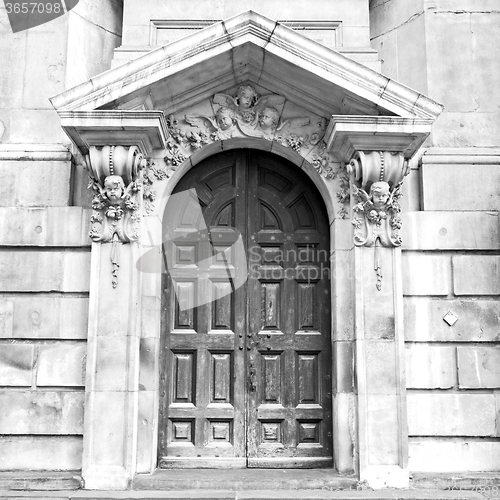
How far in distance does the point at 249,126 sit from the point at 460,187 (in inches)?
105

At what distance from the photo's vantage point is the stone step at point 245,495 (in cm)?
664

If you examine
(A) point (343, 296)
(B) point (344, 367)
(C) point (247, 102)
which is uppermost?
(C) point (247, 102)

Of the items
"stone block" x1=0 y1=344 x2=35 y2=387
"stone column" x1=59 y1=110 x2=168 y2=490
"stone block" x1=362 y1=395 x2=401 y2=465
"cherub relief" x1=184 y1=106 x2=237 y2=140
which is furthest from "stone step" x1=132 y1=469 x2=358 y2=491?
"cherub relief" x1=184 y1=106 x2=237 y2=140

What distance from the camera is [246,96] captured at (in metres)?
7.88

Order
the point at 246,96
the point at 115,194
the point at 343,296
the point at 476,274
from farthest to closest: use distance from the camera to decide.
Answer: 1. the point at 246,96
2. the point at 476,274
3. the point at 343,296
4. the point at 115,194

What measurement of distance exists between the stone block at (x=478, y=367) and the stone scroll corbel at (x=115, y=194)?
158 inches

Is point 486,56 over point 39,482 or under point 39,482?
over

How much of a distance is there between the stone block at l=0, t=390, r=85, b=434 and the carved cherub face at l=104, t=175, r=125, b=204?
7.39 ft

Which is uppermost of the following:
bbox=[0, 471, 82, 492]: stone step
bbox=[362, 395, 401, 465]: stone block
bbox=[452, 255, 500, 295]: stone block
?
bbox=[452, 255, 500, 295]: stone block

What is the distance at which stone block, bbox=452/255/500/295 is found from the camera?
7.70 m

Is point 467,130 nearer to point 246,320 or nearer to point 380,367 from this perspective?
point 380,367

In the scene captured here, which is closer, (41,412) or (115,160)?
(115,160)

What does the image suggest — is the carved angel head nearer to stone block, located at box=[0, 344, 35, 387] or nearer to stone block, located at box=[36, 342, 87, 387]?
stone block, located at box=[36, 342, 87, 387]

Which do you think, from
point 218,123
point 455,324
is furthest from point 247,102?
point 455,324
